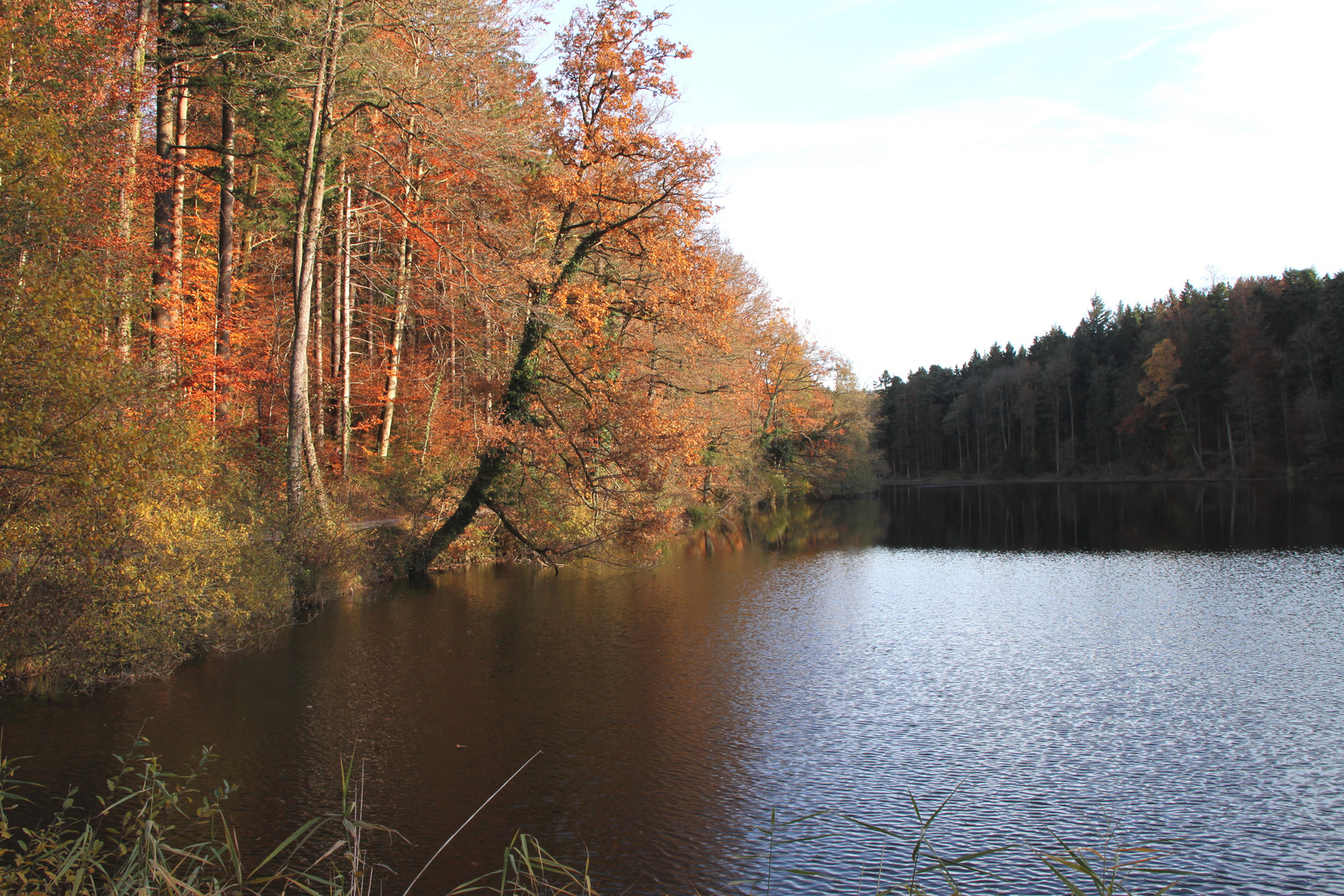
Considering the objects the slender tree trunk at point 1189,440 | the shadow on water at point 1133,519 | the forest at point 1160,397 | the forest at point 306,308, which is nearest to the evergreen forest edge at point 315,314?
the forest at point 306,308

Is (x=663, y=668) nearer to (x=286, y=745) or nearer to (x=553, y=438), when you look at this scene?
(x=286, y=745)

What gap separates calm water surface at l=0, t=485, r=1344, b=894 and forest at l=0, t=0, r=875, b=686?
1568 millimetres

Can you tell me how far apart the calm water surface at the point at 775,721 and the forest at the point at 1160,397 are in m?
44.7

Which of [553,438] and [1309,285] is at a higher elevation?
[1309,285]

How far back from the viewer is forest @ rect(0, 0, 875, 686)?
8227 millimetres

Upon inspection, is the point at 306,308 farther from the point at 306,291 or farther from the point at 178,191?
the point at 178,191

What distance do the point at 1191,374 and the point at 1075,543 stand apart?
4304cm

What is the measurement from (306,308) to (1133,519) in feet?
106

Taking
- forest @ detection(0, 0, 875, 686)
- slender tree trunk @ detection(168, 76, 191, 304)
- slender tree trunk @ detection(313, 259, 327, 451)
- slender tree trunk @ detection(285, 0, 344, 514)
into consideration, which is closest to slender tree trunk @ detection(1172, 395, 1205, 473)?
forest @ detection(0, 0, 875, 686)

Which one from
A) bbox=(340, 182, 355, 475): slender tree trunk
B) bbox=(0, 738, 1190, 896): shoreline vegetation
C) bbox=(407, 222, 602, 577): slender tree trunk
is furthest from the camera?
bbox=(340, 182, 355, 475): slender tree trunk

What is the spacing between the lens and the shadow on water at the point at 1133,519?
2633 centimetres

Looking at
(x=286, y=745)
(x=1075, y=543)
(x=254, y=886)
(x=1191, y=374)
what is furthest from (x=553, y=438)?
(x=1191, y=374)

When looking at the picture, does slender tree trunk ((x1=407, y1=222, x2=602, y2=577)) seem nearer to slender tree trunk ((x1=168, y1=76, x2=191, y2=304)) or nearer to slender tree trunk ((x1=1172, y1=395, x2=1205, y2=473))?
slender tree trunk ((x1=168, y1=76, x2=191, y2=304))

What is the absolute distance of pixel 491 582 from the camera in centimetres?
1945
